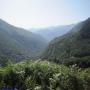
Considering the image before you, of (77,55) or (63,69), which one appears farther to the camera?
(77,55)

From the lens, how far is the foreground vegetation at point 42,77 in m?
5.78

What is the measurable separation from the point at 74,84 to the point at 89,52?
127 m

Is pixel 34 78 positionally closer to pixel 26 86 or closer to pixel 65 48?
pixel 26 86

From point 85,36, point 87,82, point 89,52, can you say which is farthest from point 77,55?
point 87,82

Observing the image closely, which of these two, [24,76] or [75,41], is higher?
[75,41]

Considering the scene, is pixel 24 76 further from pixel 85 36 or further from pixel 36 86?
pixel 85 36

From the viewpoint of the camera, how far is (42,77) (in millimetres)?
6074

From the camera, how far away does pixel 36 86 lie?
5812 millimetres

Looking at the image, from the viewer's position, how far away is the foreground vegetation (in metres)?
5.78

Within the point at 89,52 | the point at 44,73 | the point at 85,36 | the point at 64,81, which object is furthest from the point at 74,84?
the point at 85,36

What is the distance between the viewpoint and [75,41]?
166750mm

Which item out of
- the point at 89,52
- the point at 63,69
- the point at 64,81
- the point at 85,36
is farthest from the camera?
the point at 85,36

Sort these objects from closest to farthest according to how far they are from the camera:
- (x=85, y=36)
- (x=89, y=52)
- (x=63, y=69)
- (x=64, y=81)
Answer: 1. (x=64, y=81)
2. (x=63, y=69)
3. (x=89, y=52)
4. (x=85, y=36)

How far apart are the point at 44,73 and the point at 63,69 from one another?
47 centimetres
